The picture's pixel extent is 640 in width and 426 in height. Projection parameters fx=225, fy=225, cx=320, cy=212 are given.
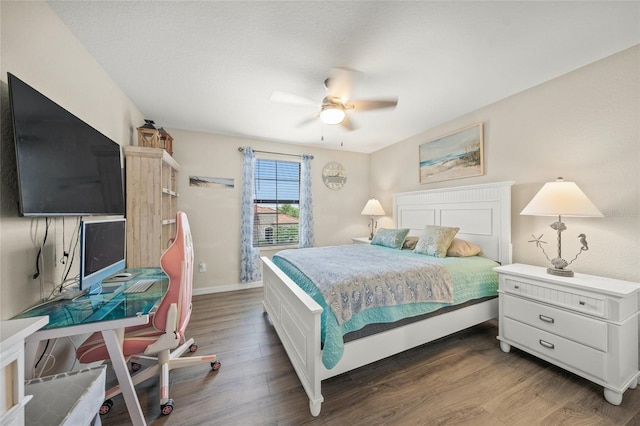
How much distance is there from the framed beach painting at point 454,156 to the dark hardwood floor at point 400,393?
6.92 feet

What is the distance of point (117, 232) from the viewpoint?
1.74 m

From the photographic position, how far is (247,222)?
3.84 m

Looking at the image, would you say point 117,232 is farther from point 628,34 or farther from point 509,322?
point 628,34

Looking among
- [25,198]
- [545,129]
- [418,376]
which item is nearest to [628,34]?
[545,129]

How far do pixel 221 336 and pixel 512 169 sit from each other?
372 centimetres

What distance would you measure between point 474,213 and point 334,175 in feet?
8.37

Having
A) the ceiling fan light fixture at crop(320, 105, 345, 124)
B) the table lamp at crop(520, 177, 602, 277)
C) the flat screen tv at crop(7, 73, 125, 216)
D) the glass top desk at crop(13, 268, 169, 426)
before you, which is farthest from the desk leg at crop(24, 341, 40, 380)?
the table lamp at crop(520, 177, 602, 277)

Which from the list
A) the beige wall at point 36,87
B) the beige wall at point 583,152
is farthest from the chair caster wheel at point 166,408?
the beige wall at point 583,152

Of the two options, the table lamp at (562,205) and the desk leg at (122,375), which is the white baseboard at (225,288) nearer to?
the desk leg at (122,375)

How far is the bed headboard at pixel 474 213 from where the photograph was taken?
8.40 feet

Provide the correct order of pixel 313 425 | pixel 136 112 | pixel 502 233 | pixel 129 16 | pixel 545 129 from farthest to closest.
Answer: pixel 136 112
pixel 502 233
pixel 545 129
pixel 129 16
pixel 313 425

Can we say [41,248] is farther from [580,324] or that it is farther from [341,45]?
[580,324]

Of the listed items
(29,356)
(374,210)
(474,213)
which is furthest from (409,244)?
(29,356)

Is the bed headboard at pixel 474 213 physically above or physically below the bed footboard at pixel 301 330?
above
